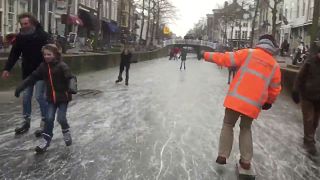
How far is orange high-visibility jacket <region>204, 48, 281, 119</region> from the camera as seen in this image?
18.2 ft

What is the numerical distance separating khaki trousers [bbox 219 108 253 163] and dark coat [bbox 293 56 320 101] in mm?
1912

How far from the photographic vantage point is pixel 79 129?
26.6 feet

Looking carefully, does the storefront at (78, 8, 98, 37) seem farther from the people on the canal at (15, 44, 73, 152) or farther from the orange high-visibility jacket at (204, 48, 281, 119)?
the orange high-visibility jacket at (204, 48, 281, 119)

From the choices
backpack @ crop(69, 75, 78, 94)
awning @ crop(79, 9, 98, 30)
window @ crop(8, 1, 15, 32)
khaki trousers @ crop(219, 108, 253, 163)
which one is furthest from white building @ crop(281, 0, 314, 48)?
backpack @ crop(69, 75, 78, 94)

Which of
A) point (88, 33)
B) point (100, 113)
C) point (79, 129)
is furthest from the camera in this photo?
point (88, 33)

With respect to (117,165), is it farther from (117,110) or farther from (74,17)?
(74,17)

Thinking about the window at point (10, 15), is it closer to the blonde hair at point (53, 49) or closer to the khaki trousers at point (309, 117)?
the blonde hair at point (53, 49)

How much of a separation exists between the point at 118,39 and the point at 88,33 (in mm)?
16519

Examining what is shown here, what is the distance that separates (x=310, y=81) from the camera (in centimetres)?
734

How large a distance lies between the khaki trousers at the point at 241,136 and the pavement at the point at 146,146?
25cm

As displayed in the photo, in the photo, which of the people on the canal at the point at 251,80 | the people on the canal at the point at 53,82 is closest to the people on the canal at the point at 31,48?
the people on the canal at the point at 53,82

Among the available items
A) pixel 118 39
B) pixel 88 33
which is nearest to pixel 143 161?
pixel 88 33

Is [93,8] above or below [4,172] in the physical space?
above

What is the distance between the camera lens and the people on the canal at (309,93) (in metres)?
7.29
